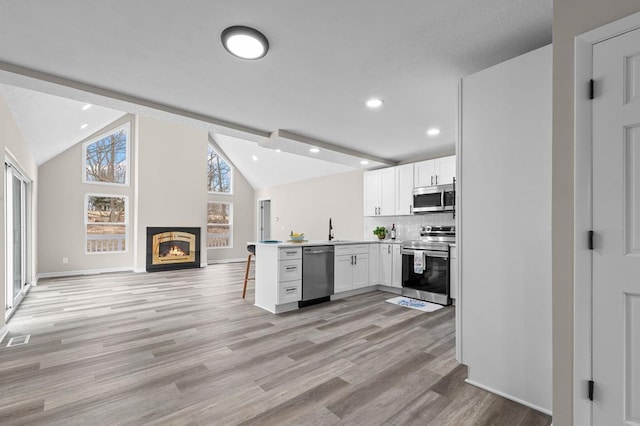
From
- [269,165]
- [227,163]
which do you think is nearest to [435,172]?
[269,165]

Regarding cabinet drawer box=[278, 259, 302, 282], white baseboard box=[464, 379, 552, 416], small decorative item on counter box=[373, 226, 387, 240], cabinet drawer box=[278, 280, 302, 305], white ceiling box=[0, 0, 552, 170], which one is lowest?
white baseboard box=[464, 379, 552, 416]

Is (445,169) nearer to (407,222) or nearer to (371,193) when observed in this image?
(407,222)

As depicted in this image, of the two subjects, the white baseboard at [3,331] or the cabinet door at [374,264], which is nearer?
the white baseboard at [3,331]

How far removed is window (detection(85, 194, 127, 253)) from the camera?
728 cm

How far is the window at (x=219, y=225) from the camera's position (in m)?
9.46

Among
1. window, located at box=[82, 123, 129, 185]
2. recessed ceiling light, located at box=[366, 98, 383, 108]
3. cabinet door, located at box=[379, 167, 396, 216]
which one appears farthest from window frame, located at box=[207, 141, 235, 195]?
recessed ceiling light, located at box=[366, 98, 383, 108]

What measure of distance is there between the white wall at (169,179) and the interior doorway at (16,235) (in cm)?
223

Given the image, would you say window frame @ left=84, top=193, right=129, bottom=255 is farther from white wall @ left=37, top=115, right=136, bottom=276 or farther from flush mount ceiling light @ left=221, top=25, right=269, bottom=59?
flush mount ceiling light @ left=221, top=25, right=269, bottom=59

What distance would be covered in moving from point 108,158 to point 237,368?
7.28 meters

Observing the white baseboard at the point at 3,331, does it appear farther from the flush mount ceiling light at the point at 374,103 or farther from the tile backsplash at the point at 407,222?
the tile backsplash at the point at 407,222

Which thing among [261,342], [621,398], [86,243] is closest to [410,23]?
[621,398]

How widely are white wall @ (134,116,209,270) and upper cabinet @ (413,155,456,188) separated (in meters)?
5.25

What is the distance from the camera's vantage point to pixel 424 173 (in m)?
5.11

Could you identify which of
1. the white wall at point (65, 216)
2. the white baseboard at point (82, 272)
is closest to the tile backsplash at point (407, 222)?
the white baseboard at point (82, 272)
